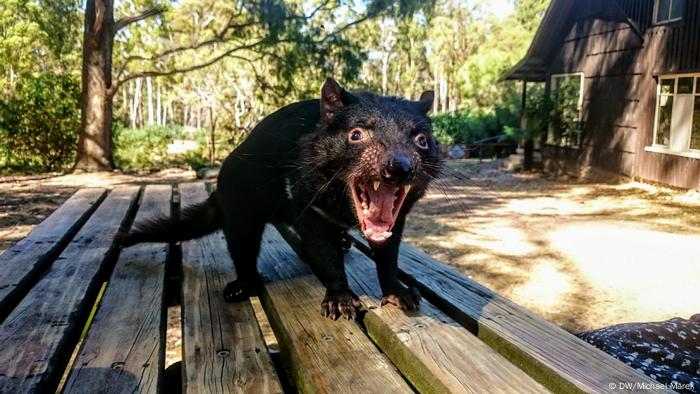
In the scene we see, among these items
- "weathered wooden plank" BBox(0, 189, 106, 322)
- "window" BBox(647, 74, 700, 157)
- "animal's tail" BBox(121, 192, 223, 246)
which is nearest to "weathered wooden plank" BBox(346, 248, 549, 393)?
"animal's tail" BBox(121, 192, 223, 246)

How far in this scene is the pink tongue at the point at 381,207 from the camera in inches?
75.7

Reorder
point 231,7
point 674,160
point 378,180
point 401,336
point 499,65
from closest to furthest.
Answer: point 401,336 → point 378,180 → point 674,160 → point 231,7 → point 499,65

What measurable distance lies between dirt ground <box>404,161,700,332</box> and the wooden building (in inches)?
39.4

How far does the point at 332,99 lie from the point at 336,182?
0.33 metres

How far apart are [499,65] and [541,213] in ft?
94.7

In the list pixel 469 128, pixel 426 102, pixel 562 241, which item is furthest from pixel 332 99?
pixel 469 128

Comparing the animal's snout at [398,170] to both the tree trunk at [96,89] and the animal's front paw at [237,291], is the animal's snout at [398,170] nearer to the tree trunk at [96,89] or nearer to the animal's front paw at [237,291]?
the animal's front paw at [237,291]

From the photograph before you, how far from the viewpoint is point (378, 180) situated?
74.0 inches

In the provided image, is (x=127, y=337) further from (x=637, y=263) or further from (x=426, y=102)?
(x=637, y=263)

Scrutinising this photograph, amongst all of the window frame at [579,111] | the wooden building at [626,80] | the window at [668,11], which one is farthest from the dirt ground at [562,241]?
the window at [668,11]

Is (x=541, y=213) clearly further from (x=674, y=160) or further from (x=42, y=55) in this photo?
(x=42, y=55)

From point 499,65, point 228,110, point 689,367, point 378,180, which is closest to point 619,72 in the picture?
point 689,367

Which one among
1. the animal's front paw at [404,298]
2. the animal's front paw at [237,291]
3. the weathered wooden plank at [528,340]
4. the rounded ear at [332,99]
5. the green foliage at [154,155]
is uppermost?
the rounded ear at [332,99]

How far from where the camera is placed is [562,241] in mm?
7809
